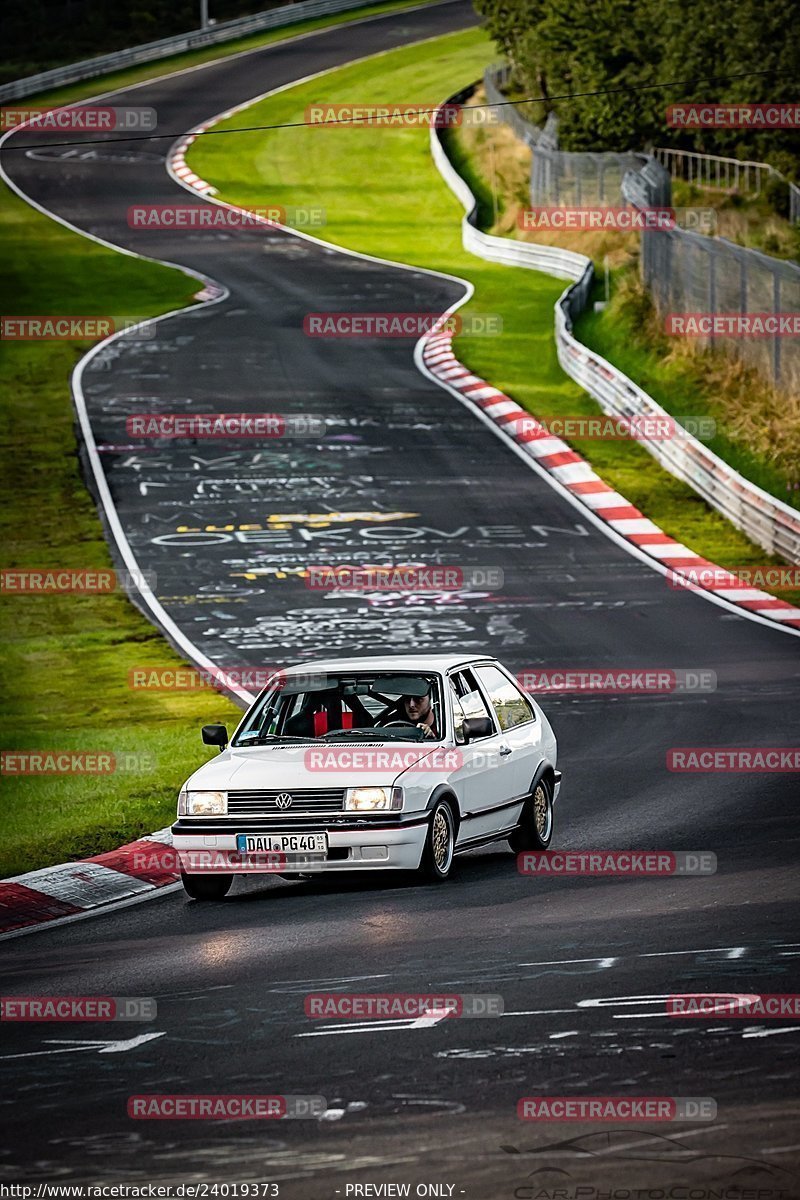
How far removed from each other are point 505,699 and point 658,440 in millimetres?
19747

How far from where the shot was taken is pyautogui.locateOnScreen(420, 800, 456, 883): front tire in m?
12.6

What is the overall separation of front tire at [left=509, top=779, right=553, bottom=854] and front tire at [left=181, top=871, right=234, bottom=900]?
89.5 inches

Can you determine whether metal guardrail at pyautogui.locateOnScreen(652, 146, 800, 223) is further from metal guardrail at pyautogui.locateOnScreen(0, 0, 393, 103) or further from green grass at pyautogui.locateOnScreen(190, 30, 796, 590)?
metal guardrail at pyautogui.locateOnScreen(0, 0, 393, 103)

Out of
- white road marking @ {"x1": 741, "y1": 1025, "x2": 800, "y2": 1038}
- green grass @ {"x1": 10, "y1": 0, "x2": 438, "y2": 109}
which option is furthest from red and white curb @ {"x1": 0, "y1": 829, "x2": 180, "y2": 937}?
green grass @ {"x1": 10, "y1": 0, "x2": 438, "y2": 109}

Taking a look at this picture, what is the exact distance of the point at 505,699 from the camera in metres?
14.5

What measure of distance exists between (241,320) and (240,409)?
30.0 ft

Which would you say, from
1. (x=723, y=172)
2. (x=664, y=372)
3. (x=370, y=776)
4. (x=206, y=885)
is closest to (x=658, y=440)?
(x=664, y=372)

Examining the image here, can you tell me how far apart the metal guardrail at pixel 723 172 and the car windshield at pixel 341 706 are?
1330 inches

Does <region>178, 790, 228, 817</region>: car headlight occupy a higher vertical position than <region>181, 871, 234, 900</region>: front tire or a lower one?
higher

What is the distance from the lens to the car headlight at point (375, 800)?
12328mm

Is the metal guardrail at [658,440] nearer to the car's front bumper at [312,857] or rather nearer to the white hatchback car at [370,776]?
the white hatchback car at [370,776]

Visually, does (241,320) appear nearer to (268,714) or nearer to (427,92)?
(268,714)

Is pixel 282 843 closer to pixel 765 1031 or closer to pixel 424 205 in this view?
pixel 765 1031

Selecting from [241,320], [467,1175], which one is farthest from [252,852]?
[241,320]
